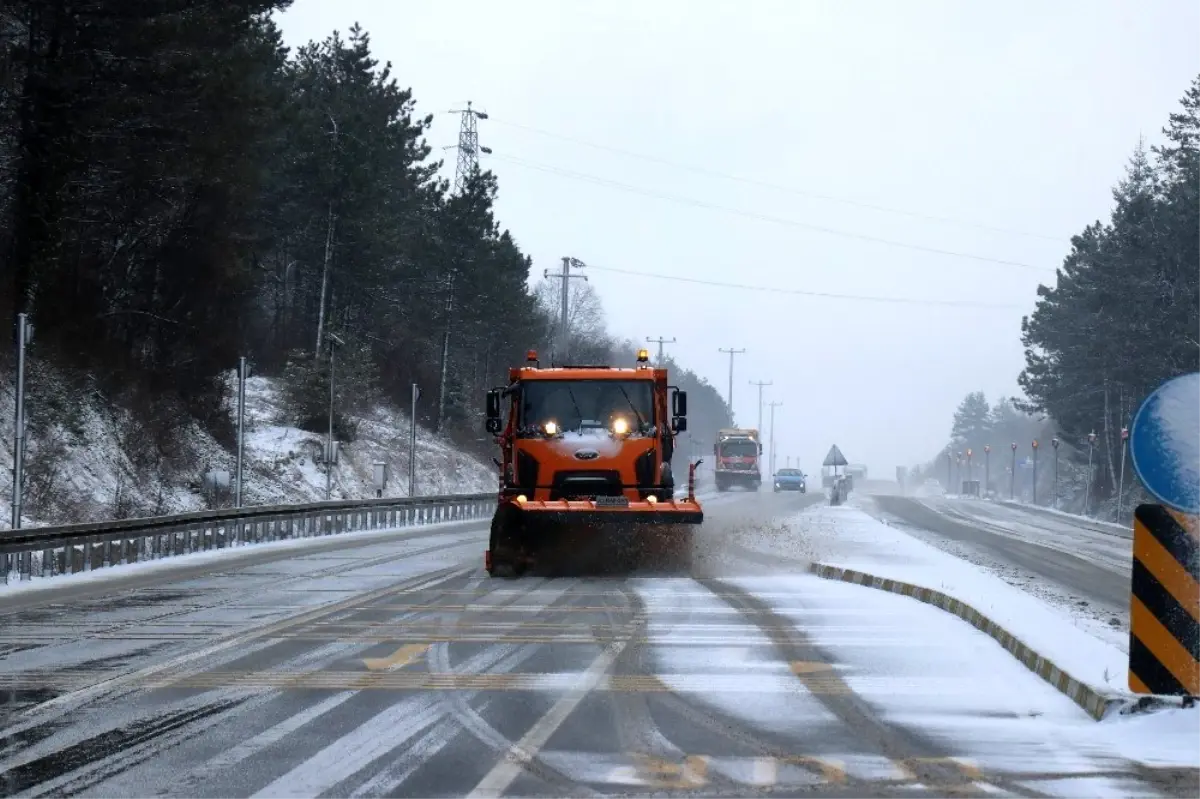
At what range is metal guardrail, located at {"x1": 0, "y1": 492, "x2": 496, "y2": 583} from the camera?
22.3 metres

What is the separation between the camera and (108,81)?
34.7 metres

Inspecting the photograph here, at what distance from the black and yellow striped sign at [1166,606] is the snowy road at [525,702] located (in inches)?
20.4

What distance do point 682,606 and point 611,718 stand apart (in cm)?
839

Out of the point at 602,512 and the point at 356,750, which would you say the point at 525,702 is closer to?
the point at 356,750

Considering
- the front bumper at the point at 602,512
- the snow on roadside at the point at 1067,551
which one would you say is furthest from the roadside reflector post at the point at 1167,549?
the front bumper at the point at 602,512

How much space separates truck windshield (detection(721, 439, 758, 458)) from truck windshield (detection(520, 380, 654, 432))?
235 ft

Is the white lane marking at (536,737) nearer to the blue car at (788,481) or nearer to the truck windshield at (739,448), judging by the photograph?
the truck windshield at (739,448)

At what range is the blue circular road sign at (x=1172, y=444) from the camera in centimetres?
920

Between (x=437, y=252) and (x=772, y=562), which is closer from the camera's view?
(x=772, y=562)

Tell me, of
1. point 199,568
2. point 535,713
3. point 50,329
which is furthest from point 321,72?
point 535,713

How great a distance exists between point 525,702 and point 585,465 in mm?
12878

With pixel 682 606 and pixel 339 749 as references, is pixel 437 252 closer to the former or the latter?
pixel 682 606

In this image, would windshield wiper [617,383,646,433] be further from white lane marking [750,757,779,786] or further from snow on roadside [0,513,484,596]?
white lane marking [750,757,779,786]

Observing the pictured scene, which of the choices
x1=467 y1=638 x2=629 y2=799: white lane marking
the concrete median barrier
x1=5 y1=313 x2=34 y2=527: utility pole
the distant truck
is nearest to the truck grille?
the concrete median barrier
